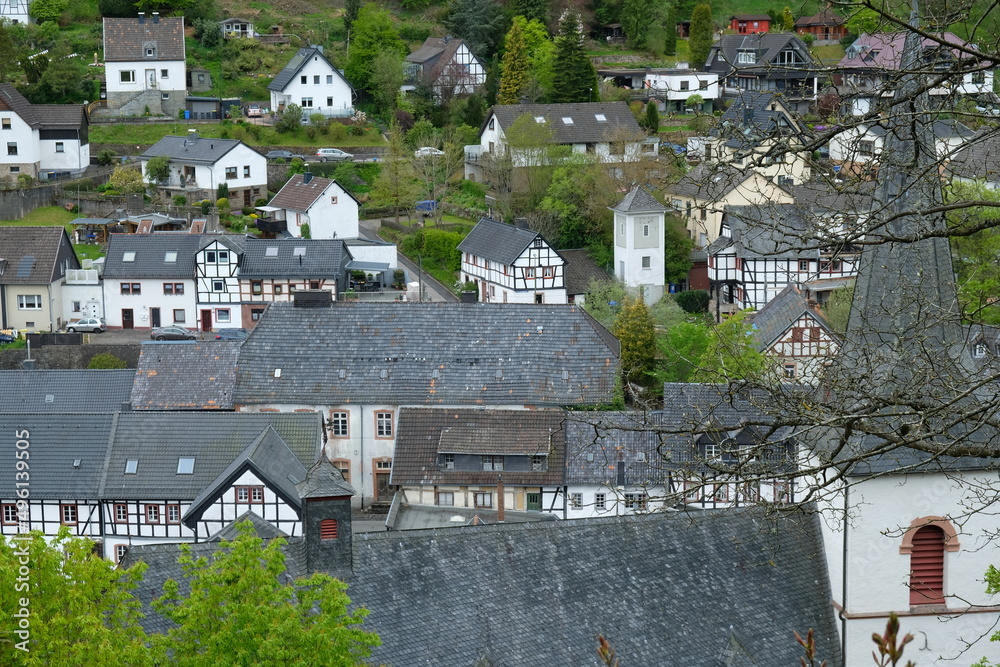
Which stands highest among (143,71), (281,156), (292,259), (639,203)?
(143,71)

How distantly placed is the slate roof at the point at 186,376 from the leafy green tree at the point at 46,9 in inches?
2517

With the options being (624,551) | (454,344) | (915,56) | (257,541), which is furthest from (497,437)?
(915,56)

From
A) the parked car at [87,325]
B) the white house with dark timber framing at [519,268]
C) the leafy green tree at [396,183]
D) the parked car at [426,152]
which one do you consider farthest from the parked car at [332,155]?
the parked car at [87,325]

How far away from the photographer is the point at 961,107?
14883mm

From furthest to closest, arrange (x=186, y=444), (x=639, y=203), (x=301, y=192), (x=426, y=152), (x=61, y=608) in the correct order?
(x=426, y=152)
(x=301, y=192)
(x=639, y=203)
(x=186, y=444)
(x=61, y=608)

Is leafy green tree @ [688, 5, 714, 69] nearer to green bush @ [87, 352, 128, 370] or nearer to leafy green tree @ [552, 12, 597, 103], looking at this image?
leafy green tree @ [552, 12, 597, 103]

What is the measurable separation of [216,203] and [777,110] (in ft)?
251

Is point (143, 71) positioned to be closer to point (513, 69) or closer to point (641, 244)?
point (513, 69)

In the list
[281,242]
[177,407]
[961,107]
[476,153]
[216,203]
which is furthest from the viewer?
[476,153]

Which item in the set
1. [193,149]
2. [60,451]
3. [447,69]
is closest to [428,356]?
[60,451]

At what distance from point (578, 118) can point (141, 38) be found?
31.9 metres

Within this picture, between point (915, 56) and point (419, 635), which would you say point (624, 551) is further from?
point (915, 56)

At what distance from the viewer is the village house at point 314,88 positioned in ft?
336

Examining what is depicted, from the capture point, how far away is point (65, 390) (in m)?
54.6
